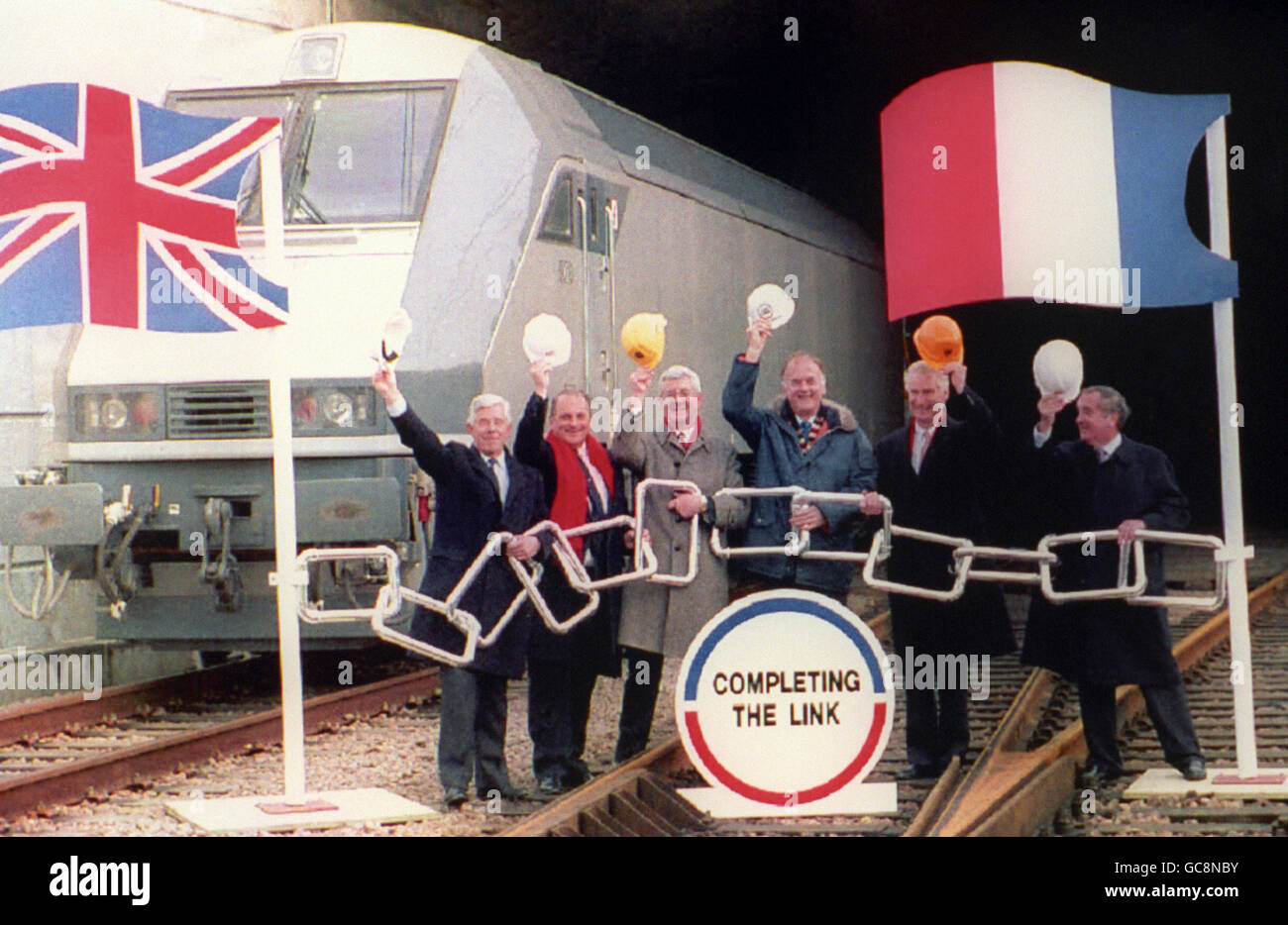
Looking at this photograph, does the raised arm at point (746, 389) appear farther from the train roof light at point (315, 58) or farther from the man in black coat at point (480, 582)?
the train roof light at point (315, 58)

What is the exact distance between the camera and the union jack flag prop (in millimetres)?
5465

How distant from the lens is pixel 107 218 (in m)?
5.49

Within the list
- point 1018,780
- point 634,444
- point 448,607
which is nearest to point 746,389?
point 634,444

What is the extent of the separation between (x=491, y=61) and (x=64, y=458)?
7.92 ft

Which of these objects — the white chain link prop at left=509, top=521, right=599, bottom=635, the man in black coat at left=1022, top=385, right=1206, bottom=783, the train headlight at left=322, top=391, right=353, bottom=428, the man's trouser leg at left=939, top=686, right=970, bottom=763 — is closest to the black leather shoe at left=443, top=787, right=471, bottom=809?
the white chain link prop at left=509, top=521, right=599, bottom=635

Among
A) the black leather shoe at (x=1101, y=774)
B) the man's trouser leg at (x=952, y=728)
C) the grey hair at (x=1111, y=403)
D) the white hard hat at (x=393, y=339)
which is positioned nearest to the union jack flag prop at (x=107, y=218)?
the white hard hat at (x=393, y=339)

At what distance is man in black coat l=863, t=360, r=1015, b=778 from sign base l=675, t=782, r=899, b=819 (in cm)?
44

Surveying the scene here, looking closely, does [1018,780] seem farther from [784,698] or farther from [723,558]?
[723,558]

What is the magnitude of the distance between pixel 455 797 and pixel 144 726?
2.32 metres

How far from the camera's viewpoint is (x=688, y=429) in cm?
577

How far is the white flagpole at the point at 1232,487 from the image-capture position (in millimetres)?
5336

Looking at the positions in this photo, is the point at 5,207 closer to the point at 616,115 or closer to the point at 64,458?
the point at 64,458

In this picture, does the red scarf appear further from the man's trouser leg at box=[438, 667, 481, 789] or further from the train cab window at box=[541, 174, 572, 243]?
the train cab window at box=[541, 174, 572, 243]
